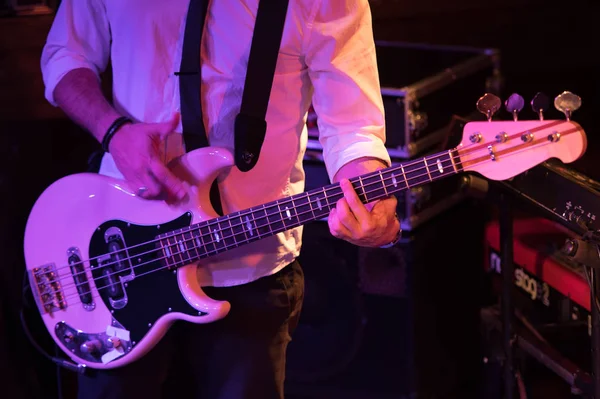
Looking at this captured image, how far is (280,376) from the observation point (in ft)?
6.04

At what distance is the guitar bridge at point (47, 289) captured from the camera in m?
1.91

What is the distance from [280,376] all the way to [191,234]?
362 millimetres

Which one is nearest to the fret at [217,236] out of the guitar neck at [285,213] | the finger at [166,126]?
the guitar neck at [285,213]

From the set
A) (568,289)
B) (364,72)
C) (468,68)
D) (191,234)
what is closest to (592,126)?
(468,68)

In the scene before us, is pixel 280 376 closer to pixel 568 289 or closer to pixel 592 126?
pixel 568 289

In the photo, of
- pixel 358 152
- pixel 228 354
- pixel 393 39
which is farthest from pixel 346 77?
pixel 393 39

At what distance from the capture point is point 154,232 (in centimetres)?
179

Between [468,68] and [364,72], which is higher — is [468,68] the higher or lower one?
the lower one

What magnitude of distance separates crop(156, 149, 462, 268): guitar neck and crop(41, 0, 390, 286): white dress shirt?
7 cm

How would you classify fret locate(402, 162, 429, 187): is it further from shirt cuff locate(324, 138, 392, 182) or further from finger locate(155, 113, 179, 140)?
finger locate(155, 113, 179, 140)

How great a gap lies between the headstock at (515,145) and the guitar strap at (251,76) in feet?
1.30

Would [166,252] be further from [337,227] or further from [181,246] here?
[337,227]

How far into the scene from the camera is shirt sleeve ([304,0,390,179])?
1.72 meters

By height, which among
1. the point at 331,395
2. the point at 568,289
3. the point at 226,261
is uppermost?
A: the point at 226,261
